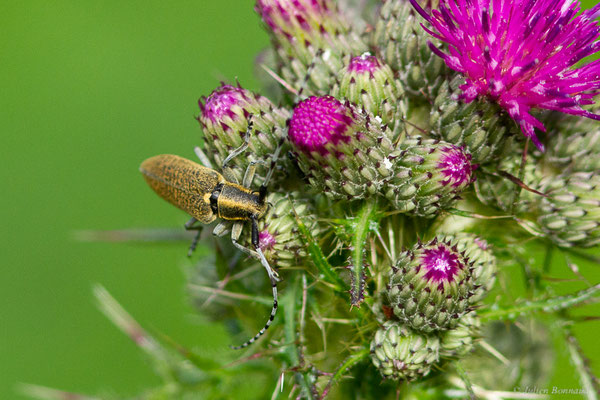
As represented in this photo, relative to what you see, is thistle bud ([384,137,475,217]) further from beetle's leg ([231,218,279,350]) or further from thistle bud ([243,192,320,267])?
beetle's leg ([231,218,279,350])

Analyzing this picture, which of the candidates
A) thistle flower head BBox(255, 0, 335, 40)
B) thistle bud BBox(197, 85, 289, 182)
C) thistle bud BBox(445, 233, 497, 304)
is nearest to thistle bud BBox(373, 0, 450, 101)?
thistle flower head BBox(255, 0, 335, 40)

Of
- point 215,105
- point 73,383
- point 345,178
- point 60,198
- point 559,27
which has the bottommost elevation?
point 73,383

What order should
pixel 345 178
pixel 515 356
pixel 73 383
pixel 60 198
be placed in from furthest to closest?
pixel 60 198 → pixel 73 383 → pixel 515 356 → pixel 345 178

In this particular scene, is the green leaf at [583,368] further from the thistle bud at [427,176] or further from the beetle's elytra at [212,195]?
the beetle's elytra at [212,195]

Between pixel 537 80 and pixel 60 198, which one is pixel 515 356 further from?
pixel 60 198

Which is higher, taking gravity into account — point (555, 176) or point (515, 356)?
point (555, 176)

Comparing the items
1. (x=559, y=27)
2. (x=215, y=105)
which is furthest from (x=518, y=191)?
(x=215, y=105)

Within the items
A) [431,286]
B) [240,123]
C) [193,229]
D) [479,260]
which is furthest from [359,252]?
[193,229]
